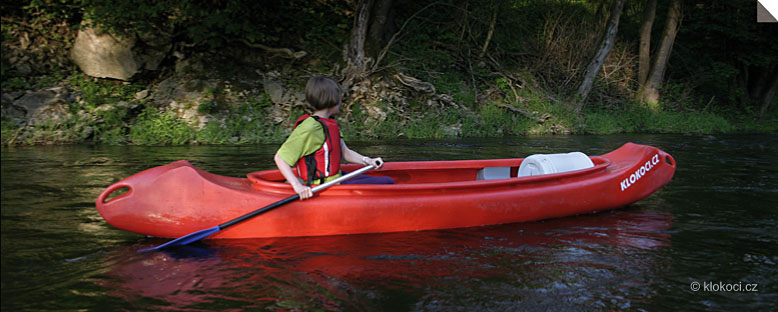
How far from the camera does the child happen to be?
11.4 feet

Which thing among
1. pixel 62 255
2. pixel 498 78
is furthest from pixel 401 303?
pixel 498 78

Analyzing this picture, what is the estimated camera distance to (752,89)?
56.2 feet

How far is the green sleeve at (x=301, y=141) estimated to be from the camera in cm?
347

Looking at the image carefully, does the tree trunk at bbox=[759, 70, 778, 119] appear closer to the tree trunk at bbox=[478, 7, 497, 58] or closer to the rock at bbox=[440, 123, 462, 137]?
the tree trunk at bbox=[478, 7, 497, 58]

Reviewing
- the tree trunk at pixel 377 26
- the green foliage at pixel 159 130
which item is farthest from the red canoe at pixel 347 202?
the tree trunk at pixel 377 26

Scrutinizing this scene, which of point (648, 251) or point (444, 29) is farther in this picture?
point (444, 29)

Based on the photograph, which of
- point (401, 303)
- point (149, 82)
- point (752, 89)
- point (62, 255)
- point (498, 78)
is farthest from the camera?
point (752, 89)

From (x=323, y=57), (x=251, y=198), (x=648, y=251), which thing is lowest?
(x=648, y=251)

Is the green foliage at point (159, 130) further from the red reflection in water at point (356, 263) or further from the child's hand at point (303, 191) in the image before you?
the child's hand at point (303, 191)

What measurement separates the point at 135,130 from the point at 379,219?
6.84m

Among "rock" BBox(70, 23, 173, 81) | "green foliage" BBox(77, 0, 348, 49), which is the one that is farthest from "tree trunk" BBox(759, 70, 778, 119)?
"rock" BBox(70, 23, 173, 81)

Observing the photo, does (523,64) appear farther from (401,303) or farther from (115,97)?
(401,303)

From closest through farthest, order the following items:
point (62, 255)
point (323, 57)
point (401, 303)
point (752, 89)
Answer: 1. point (401, 303)
2. point (62, 255)
3. point (323, 57)
4. point (752, 89)

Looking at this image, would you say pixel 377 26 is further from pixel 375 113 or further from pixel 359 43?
pixel 375 113
